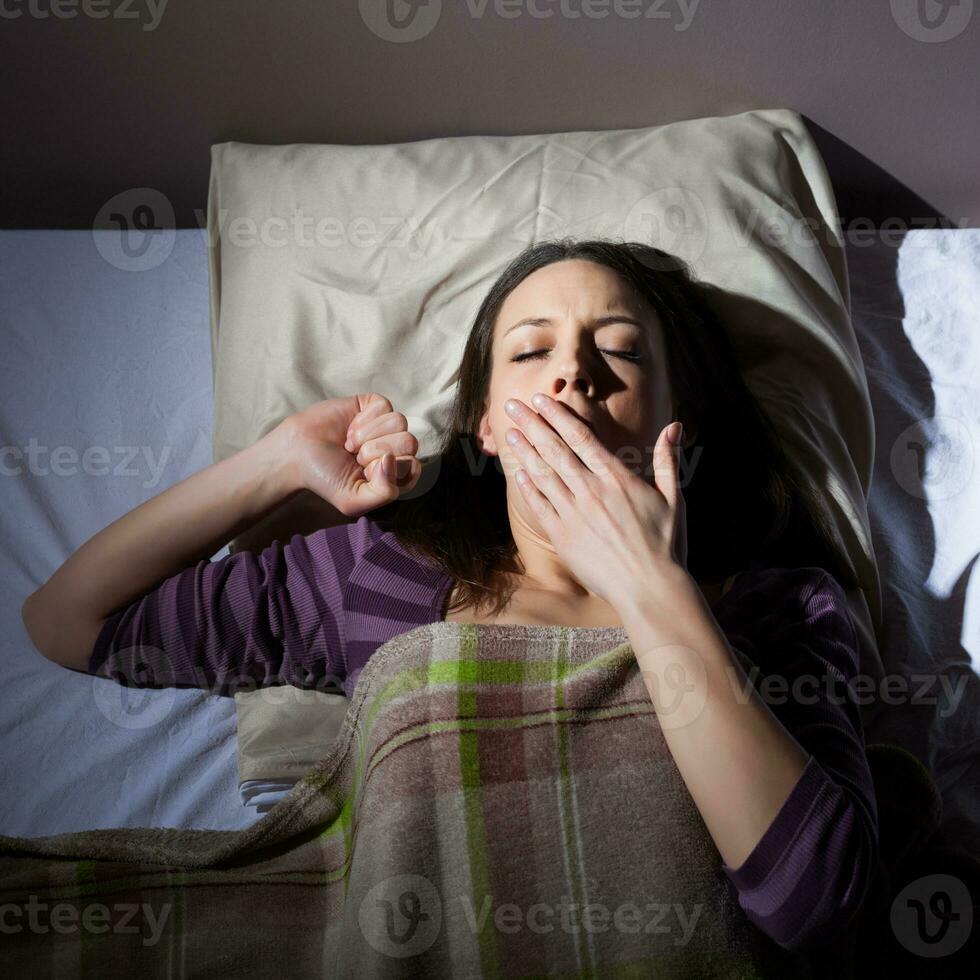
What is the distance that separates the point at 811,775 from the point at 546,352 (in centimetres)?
51

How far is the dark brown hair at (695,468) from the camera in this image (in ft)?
4.16

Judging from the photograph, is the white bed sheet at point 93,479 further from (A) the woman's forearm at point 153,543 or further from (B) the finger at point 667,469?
(B) the finger at point 667,469

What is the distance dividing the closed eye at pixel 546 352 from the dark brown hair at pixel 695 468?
0.36 feet

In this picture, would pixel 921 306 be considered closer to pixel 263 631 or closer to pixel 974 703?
pixel 974 703

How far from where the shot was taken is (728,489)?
133 cm

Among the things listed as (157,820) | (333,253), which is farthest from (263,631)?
(333,253)

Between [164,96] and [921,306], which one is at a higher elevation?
[164,96]

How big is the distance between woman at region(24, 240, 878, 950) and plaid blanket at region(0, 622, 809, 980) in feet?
0.19

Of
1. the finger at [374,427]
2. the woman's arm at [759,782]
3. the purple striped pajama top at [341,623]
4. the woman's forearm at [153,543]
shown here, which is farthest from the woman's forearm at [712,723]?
the woman's forearm at [153,543]

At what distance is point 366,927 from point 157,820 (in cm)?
38

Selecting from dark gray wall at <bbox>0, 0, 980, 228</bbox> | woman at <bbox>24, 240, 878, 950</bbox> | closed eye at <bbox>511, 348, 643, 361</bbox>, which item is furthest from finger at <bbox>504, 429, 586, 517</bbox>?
dark gray wall at <bbox>0, 0, 980, 228</bbox>

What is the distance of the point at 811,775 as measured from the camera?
914 mm

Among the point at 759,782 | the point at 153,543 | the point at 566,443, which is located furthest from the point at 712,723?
the point at 153,543

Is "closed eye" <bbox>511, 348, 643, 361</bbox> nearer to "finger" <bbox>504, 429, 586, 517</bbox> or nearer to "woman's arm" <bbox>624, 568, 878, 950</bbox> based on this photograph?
"finger" <bbox>504, 429, 586, 517</bbox>
